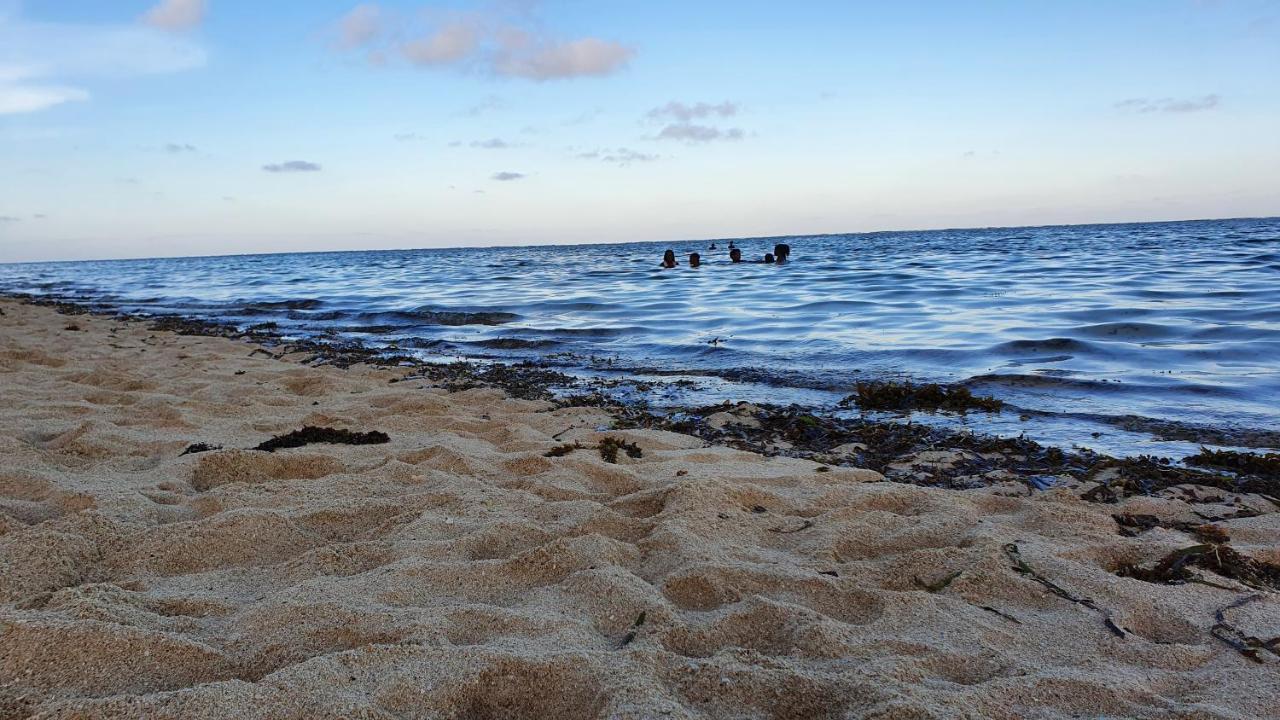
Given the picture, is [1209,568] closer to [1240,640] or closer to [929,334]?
[1240,640]

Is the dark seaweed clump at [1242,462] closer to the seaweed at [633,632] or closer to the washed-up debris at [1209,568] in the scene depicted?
the washed-up debris at [1209,568]

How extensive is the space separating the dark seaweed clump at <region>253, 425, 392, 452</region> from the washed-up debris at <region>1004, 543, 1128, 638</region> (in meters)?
3.22

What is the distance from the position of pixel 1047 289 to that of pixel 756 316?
262 inches

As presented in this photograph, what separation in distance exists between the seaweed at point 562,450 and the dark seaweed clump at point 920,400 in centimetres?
268

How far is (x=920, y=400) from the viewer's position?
6031 mm

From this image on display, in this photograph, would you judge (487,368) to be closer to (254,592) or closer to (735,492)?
(735,492)

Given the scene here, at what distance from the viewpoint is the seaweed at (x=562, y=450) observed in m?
4.19

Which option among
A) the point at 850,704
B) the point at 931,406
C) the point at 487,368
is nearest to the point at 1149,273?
the point at 931,406

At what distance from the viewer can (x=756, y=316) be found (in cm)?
1266

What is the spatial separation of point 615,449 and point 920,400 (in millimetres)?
2896

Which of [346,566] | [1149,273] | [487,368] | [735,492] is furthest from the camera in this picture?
[1149,273]

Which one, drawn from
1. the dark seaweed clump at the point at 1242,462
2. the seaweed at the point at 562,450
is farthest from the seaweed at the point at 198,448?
the dark seaweed clump at the point at 1242,462

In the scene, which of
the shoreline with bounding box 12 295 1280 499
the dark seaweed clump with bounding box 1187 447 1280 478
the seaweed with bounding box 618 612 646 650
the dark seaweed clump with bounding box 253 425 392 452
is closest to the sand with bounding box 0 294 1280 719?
the seaweed with bounding box 618 612 646 650

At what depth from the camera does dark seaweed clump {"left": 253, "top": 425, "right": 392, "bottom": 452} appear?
4.12 metres
